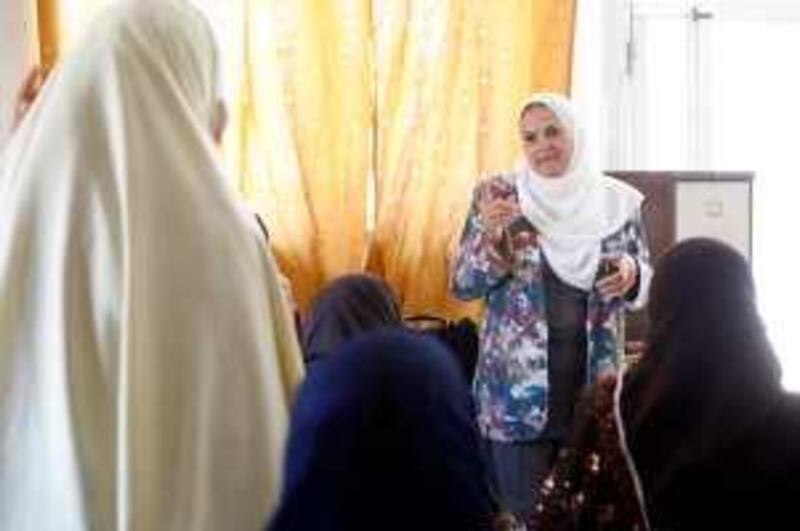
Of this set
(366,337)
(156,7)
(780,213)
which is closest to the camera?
(366,337)

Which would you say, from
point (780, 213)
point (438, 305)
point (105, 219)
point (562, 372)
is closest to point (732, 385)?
point (562, 372)

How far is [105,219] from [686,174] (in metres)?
2.85

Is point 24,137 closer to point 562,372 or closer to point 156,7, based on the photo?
point 156,7

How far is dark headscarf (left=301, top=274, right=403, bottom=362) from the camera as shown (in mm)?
2863

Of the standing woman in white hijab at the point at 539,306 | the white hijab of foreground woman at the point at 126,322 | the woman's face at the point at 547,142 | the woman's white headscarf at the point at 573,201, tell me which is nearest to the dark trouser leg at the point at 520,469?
the standing woman in white hijab at the point at 539,306

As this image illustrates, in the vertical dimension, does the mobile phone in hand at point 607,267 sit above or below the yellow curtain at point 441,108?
below

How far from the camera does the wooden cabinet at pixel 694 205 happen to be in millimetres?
3922

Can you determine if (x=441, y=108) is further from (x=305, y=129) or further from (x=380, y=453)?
(x=380, y=453)

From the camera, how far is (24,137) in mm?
1521

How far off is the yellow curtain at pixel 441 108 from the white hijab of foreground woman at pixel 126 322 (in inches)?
93.3

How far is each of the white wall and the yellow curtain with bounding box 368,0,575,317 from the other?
43.9 inches

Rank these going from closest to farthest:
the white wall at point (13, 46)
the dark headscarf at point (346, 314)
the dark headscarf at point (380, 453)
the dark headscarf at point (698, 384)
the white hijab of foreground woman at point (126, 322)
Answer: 1. the dark headscarf at point (380, 453)
2. the white hijab of foreground woman at point (126, 322)
3. the dark headscarf at point (698, 384)
4. the dark headscarf at point (346, 314)
5. the white wall at point (13, 46)

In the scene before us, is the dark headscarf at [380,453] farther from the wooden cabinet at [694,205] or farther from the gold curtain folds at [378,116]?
the wooden cabinet at [694,205]

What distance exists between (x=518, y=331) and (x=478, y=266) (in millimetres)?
208
